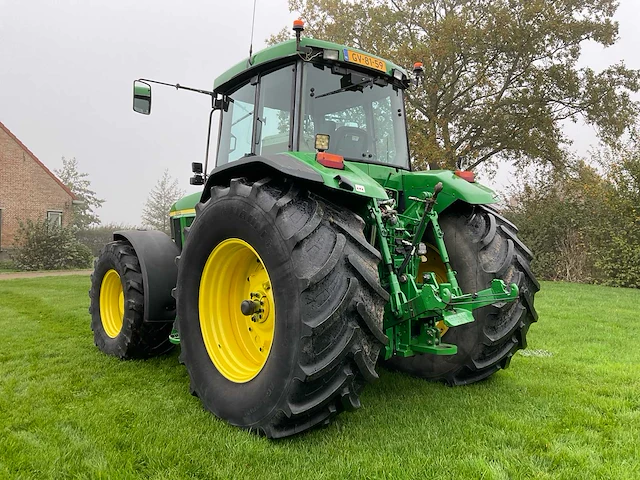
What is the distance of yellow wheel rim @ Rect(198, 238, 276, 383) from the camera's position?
3020mm

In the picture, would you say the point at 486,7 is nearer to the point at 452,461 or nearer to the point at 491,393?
the point at 491,393

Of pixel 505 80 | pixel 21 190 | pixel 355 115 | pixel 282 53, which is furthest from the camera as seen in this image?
pixel 21 190

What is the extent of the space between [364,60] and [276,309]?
1.99m

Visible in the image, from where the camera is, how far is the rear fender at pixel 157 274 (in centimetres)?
406

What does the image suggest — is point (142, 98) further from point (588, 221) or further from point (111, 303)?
point (588, 221)

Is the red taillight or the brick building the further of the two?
the brick building

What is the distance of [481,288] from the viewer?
3.30m

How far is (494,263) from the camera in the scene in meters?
3.33

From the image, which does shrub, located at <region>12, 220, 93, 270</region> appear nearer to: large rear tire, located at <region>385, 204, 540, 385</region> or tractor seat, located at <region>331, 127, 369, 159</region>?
tractor seat, located at <region>331, 127, 369, 159</region>

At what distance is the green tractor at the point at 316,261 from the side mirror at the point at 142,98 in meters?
0.01

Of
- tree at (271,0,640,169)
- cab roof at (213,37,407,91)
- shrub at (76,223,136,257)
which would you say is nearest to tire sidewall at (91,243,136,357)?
cab roof at (213,37,407,91)

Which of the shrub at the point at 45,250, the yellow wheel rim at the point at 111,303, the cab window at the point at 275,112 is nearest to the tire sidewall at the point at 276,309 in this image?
the cab window at the point at 275,112

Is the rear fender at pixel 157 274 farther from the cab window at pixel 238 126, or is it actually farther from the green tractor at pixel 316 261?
Result: the cab window at pixel 238 126

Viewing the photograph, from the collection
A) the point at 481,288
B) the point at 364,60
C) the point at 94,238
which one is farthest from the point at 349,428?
the point at 94,238
